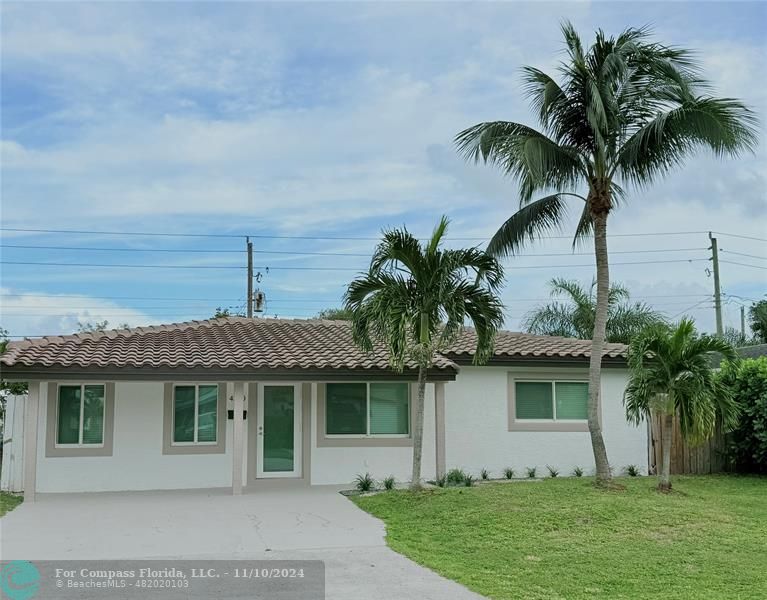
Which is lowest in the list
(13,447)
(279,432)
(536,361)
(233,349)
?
(13,447)

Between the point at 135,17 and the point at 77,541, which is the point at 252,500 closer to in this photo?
the point at 77,541

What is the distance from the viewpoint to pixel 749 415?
1652 cm

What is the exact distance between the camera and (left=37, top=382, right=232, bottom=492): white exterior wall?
14883 mm

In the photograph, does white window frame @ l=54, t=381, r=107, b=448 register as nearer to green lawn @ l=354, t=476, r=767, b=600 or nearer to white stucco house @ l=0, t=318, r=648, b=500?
white stucco house @ l=0, t=318, r=648, b=500

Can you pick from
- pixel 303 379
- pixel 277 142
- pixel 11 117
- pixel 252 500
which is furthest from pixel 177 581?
pixel 277 142

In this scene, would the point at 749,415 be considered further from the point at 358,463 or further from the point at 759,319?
the point at 759,319

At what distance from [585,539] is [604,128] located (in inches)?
280

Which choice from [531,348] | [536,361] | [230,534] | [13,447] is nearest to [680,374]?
[536,361]

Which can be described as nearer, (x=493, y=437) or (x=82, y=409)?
(x=82, y=409)

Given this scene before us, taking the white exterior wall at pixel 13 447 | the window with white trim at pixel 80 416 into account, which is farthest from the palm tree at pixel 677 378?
the white exterior wall at pixel 13 447

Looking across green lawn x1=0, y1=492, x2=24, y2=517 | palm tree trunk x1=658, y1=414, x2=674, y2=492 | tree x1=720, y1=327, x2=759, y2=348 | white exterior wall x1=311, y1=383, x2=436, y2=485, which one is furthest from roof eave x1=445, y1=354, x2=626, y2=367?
tree x1=720, y1=327, x2=759, y2=348

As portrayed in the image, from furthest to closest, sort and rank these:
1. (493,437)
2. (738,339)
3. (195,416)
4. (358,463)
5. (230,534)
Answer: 1. (738,339)
2. (493,437)
3. (358,463)
4. (195,416)
5. (230,534)

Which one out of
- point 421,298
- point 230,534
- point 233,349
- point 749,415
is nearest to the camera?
point 230,534

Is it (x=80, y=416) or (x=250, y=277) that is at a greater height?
(x=250, y=277)
